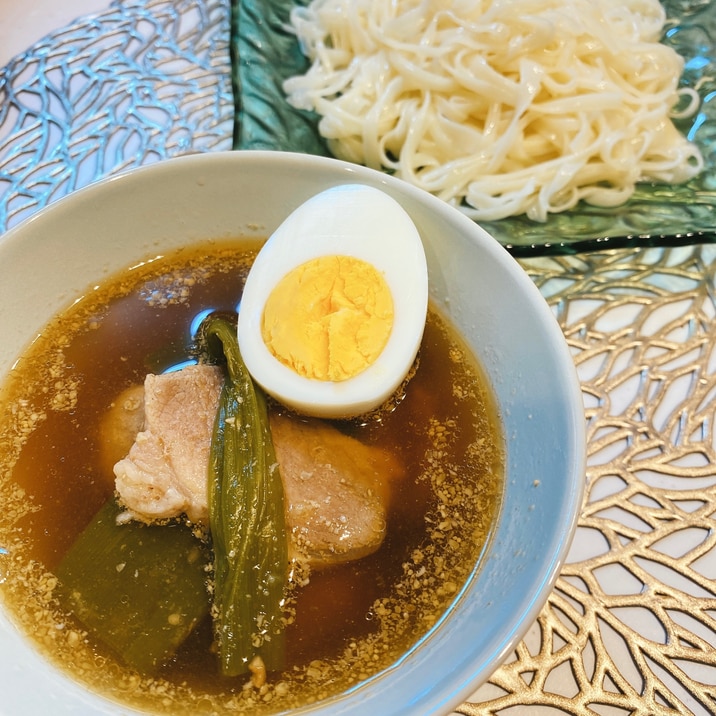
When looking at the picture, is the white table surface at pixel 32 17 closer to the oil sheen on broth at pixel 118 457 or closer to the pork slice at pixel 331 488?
the oil sheen on broth at pixel 118 457

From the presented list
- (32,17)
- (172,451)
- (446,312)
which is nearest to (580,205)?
(446,312)

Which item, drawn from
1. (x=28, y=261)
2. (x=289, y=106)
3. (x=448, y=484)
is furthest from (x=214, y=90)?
(x=448, y=484)

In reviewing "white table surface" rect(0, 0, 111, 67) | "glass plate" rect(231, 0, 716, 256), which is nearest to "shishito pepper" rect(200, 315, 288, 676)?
"glass plate" rect(231, 0, 716, 256)

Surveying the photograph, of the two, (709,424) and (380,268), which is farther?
(709,424)

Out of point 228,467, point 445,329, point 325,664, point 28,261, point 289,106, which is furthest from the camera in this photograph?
point 289,106

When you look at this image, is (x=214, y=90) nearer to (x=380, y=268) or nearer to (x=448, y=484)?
(x=380, y=268)

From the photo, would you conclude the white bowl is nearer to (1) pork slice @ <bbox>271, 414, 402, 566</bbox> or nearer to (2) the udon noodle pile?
(1) pork slice @ <bbox>271, 414, 402, 566</bbox>

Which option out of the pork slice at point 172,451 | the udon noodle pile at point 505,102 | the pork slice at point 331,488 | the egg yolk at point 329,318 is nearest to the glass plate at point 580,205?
the udon noodle pile at point 505,102
